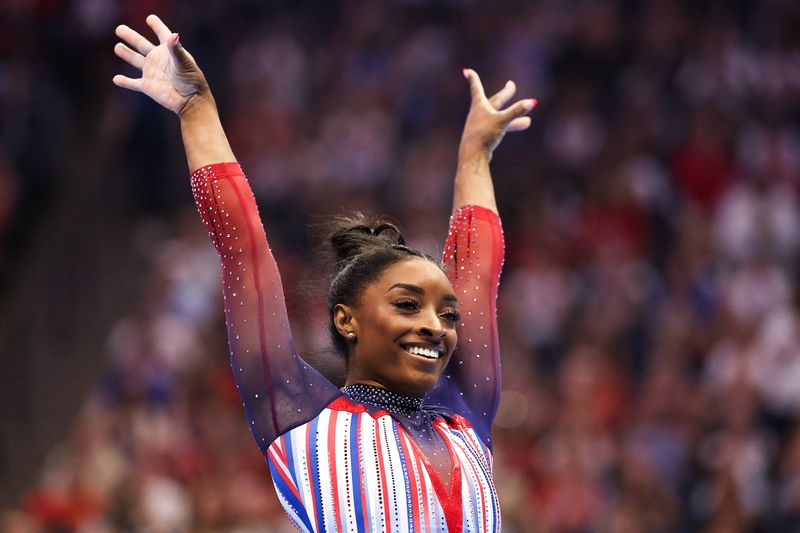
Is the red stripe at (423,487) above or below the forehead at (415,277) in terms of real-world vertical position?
below

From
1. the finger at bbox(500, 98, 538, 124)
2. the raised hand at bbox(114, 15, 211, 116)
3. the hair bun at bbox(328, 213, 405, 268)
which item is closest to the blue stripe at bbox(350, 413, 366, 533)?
the hair bun at bbox(328, 213, 405, 268)

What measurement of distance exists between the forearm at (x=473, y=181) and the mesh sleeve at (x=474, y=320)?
0.03m

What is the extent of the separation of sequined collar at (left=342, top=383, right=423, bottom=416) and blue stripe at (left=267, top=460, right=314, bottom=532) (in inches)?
10.0

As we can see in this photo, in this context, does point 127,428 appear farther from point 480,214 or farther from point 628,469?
point 480,214

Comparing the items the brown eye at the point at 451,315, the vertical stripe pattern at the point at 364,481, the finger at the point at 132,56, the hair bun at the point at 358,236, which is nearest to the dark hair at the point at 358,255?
the hair bun at the point at 358,236

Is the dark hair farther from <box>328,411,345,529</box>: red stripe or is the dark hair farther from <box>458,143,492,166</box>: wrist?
<box>458,143,492,166</box>: wrist

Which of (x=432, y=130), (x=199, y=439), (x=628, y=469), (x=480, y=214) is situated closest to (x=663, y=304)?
(x=628, y=469)

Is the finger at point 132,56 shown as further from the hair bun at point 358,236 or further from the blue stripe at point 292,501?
the blue stripe at point 292,501

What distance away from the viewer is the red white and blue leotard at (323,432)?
2.82m

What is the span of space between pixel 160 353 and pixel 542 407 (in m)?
2.42

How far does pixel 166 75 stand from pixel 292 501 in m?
1.05

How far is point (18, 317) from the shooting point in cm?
856

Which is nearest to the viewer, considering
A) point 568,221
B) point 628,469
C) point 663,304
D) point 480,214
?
point 480,214

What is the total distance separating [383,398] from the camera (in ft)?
9.80
